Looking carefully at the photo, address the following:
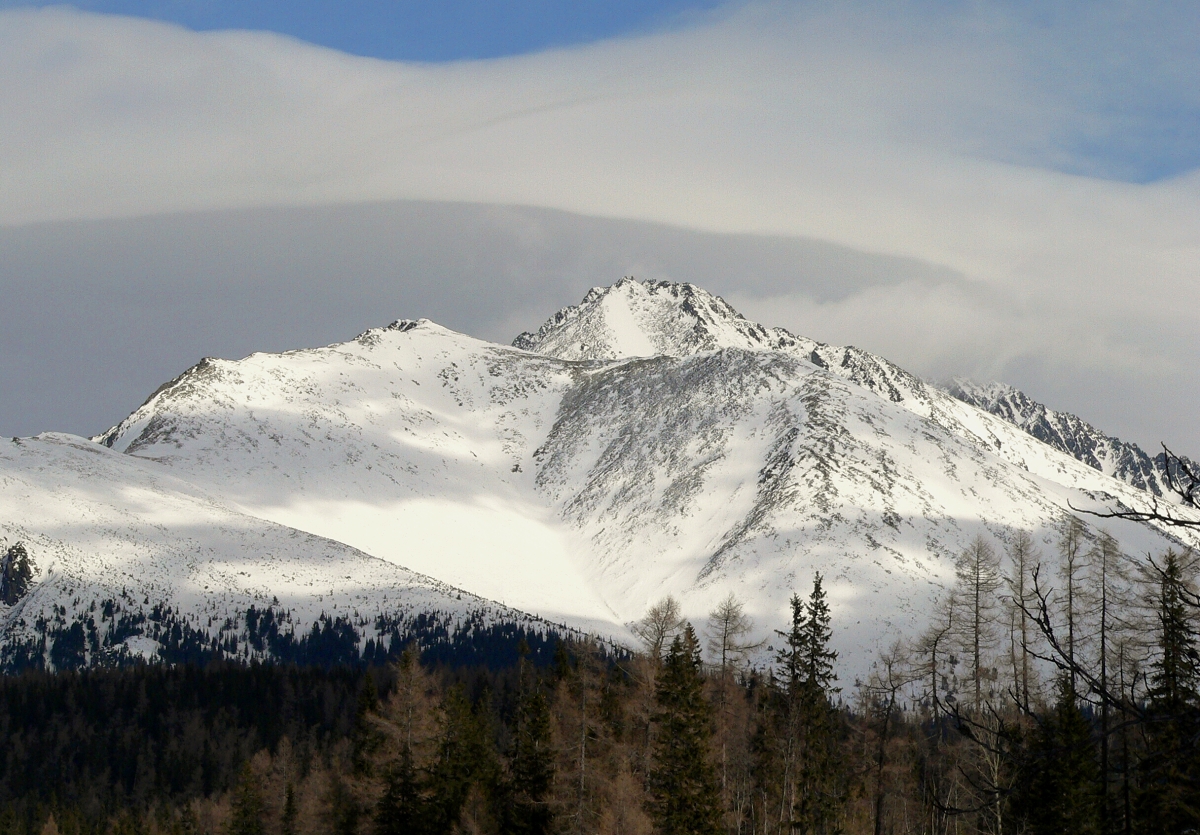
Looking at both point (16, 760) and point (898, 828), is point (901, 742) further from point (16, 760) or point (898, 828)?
point (16, 760)

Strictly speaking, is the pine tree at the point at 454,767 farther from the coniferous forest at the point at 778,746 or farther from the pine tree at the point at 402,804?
the pine tree at the point at 402,804

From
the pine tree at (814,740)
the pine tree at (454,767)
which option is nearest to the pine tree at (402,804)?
the pine tree at (454,767)

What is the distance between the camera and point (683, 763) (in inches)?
2024

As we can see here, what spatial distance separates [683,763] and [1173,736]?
22519 millimetres

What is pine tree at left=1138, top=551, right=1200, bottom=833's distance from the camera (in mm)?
8594

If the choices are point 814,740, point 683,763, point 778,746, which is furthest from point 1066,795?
point 778,746

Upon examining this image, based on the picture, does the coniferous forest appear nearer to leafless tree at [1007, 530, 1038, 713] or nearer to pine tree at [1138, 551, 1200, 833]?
pine tree at [1138, 551, 1200, 833]

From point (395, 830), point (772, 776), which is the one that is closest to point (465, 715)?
point (395, 830)

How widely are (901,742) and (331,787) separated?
38675 millimetres

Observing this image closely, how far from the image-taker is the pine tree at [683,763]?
165ft

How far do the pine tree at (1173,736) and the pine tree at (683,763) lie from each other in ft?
61.8

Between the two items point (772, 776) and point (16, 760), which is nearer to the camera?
point (772, 776)

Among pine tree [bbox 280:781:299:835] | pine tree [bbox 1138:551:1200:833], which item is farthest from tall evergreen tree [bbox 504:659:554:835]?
pine tree [bbox 1138:551:1200:833]

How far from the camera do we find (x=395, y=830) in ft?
201
